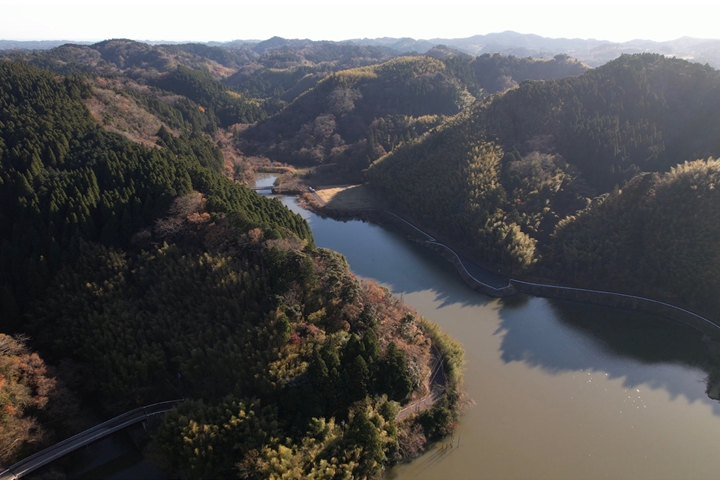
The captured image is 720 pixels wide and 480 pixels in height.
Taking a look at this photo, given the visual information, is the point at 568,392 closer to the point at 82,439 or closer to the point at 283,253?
the point at 283,253

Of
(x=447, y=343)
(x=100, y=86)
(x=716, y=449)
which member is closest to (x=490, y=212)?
(x=447, y=343)

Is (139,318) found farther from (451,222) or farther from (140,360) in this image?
(451,222)

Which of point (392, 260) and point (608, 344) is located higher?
point (392, 260)

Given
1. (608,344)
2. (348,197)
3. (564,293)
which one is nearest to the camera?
(608,344)

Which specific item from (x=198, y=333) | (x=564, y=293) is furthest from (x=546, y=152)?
(x=198, y=333)

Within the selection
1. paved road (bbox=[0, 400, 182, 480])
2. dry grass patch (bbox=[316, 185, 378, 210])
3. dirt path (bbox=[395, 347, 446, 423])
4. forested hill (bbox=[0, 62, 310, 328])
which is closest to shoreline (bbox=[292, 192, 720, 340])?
dry grass patch (bbox=[316, 185, 378, 210])

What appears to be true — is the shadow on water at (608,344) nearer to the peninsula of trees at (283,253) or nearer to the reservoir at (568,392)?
the reservoir at (568,392)
